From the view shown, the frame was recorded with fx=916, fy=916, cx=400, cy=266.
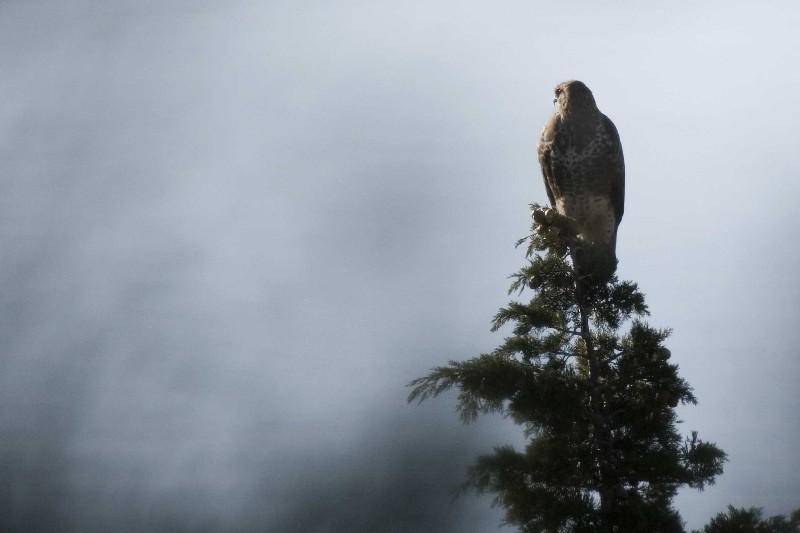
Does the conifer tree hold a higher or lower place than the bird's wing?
lower

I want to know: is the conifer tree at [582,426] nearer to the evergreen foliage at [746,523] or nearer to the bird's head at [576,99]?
the evergreen foliage at [746,523]

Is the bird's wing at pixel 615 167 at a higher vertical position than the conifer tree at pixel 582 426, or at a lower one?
higher

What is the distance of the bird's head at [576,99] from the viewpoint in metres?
7.25

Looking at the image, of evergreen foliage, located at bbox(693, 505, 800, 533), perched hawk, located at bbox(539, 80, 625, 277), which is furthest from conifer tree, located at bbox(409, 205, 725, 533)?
perched hawk, located at bbox(539, 80, 625, 277)

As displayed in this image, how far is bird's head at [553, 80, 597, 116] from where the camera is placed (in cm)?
725

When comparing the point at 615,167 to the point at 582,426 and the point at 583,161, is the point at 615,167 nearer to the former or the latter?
the point at 583,161

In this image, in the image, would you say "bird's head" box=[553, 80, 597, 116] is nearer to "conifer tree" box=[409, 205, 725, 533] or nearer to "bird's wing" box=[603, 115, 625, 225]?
"bird's wing" box=[603, 115, 625, 225]

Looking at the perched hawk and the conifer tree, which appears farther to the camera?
the perched hawk

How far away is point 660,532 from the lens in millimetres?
3957

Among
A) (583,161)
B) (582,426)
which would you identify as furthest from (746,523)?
(583,161)

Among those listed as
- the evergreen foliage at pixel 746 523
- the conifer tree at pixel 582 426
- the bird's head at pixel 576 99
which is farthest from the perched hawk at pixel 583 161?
the evergreen foliage at pixel 746 523

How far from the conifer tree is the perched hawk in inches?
96.6

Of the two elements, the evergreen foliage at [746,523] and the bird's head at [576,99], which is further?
the bird's head at [576,99]

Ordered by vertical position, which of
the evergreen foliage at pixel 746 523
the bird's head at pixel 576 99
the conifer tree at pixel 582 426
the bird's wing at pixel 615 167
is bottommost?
the evergreen foliage at pixel 746 523
